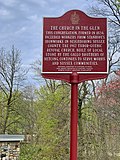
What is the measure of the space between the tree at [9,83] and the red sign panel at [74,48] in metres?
15.2

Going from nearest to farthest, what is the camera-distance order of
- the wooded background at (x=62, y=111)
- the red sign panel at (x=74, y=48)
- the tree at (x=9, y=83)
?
the red sign panel at (x=74, y=48) → the wooded background at (x=62, y=111) → the tree at (x=9, y=83)

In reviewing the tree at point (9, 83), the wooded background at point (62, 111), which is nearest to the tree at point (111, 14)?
the wooded background at point (62, 111)

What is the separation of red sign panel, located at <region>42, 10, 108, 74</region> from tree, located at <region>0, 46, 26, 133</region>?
15216mm

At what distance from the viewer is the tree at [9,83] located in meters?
19.1

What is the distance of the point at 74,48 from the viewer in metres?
4.05

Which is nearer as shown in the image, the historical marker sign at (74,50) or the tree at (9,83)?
the historical marker sign at (74,50)

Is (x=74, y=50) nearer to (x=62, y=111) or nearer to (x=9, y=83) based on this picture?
(x=62, y=111)

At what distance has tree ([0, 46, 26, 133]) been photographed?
19.1m

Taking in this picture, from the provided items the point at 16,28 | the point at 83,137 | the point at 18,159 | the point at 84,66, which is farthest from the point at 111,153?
the point at 16,28

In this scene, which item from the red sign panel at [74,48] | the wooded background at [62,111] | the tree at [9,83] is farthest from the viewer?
the tree at [9,83]

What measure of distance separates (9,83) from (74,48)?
15.4 m

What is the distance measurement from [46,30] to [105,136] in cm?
658

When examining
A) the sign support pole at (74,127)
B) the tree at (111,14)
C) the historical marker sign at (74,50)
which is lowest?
the sign support pole at (74,127)

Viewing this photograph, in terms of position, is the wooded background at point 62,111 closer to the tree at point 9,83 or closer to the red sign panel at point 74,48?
the tree at point 9,83
